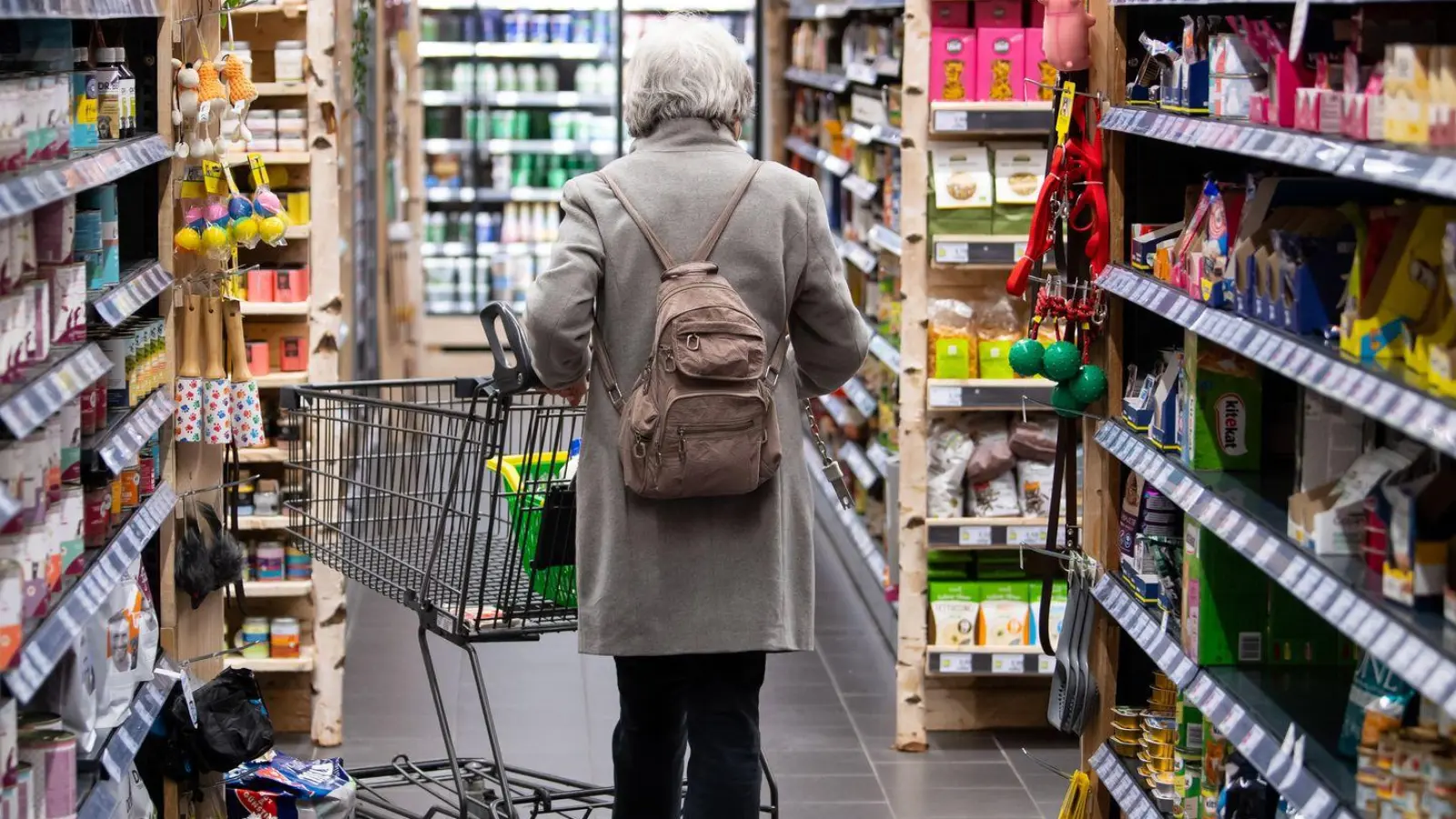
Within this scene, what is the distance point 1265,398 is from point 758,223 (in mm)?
1035

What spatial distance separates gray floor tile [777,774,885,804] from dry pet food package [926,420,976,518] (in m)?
0.82

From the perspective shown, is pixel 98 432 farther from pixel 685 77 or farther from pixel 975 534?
pixel 975 534

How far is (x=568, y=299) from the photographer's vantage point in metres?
3.53

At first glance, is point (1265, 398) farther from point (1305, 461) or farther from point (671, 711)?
point (671, 711)

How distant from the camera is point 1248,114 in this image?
10.7 feet

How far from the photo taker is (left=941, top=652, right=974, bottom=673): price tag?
561 cm

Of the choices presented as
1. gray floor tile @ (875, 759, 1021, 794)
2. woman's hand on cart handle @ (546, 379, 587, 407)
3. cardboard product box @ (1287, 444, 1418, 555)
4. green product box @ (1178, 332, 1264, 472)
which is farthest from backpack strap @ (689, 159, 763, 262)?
gray floor tile @ (875, 759, 1021, 794)

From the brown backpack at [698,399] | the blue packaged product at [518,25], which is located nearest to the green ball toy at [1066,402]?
the brown backpack at [698,399]

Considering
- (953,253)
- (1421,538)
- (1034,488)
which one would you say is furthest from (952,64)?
(1421,538)

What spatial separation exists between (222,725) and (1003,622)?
2.56 m

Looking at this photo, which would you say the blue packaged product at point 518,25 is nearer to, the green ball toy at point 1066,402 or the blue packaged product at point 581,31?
the blue packaged product at point 581,31

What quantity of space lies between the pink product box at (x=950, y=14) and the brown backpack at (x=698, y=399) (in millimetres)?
2218

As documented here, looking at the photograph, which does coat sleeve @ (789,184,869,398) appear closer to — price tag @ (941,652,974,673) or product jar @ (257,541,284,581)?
price tag @ (941,652,974,673)

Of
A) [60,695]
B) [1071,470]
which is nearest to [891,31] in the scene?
[1071,470]
